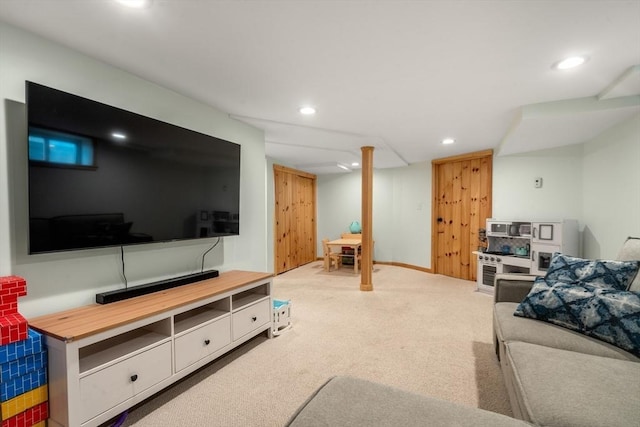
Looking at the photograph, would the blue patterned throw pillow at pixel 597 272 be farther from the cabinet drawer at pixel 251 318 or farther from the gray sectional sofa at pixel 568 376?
the cabinet drawer at pixel 251 318

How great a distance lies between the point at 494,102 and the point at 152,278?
10.4ft

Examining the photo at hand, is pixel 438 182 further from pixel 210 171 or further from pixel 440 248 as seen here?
pixel 210 171

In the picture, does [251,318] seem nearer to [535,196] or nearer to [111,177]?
[111,177]

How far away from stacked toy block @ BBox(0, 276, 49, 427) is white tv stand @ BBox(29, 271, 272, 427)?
0.14ft

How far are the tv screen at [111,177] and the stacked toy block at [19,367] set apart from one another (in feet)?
0.85

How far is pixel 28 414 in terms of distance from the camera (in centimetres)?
142

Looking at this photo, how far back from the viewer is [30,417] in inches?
56.2

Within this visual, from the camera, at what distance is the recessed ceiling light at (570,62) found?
189 cm

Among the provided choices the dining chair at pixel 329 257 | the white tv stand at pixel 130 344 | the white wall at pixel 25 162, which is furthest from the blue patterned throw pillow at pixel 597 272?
the dining chair at pixel 329 257

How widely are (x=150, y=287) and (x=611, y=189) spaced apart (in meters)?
4.32

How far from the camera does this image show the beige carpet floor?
1754 millimetres

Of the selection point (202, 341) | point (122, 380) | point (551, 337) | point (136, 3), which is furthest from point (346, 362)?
point (136, 3)

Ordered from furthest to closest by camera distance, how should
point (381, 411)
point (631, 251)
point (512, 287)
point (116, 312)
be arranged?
point (512, 287) < point (631, 251) < point (116, 312) < point (381, 411)

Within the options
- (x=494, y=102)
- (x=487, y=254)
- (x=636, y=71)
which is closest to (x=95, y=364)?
(x=494, y=102)
